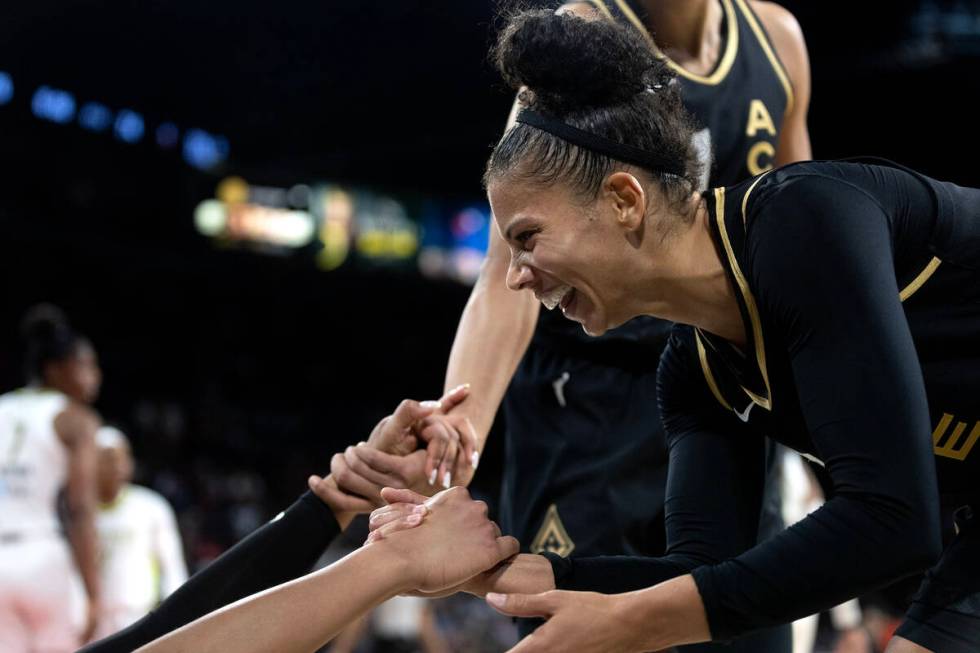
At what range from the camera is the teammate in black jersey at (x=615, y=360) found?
8.61 ft

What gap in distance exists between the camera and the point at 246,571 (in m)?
2.39

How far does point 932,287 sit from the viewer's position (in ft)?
5.96

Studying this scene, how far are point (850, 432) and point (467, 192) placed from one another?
1716 centimetres

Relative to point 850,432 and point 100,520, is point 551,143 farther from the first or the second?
point 100,520

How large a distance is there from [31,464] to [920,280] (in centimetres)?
469

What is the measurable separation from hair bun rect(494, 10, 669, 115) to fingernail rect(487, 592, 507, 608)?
75 centimetres

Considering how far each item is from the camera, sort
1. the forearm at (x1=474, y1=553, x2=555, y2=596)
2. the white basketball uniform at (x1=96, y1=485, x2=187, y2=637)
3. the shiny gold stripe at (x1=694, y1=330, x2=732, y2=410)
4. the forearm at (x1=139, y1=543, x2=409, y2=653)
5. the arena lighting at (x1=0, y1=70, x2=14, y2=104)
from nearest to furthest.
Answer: the forearm at (x1=139, y1=543, x2=409, y2=653)
the forearm at (x1=474, y1=553, x2=555, y2=596)
the shiny gold stripe at (x1=694, y1=330, x2=732, y2=410)
the white basketball uniform at (x1=96, y1=485, x2=187, y2=637)
the arena lighting at (x1=0, y1=70, x2=14, y2=104)

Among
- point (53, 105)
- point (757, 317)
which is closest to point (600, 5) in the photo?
point (757, 317)

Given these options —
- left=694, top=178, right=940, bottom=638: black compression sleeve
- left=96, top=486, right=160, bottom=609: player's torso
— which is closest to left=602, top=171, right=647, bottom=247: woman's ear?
left=694, top=178, right=940, bottom=638: black compression sleeve

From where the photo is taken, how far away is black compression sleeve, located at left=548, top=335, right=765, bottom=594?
2.08 m

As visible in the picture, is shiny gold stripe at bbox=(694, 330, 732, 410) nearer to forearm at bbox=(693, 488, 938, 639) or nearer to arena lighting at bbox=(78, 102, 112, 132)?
forearm at bbox=(693, 488, 938, 639)

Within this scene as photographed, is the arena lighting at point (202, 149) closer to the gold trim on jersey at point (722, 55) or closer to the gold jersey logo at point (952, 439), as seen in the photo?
the gold trim on jersey at point (722, 55)

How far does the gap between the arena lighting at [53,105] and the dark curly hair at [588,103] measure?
14.4 meters

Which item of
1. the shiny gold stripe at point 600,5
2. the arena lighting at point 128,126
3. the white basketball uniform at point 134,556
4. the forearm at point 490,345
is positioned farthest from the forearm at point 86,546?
the arena lighting at point 128,126
